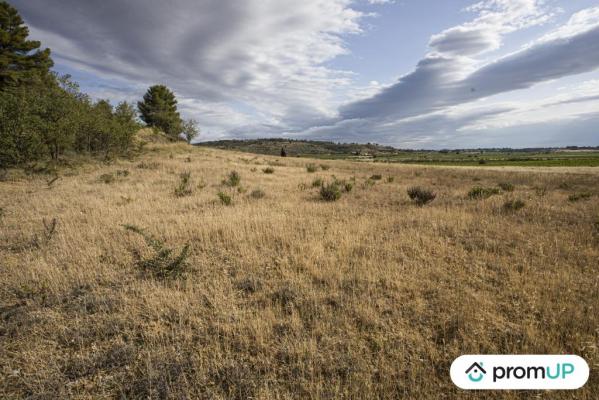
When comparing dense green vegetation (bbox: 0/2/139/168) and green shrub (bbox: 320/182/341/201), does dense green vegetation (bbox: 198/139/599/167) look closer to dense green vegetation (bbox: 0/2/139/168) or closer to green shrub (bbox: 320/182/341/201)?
green shrub (bbox: 320/182/341/201)

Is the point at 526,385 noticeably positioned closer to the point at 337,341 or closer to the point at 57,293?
the point at 337,341

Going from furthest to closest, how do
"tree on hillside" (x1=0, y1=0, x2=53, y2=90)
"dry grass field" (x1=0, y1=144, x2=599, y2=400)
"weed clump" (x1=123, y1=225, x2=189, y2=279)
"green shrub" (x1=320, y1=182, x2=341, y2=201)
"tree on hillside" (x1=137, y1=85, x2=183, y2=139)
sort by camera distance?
"tree on hillside" (x1=137, y1=85, x2=183, y2=139) → "tree on hillside" (x1=0, y1=0, x2=53, y2=90) → "green shrub" (x1=320, y1=182, x2=341, y2=201) → "weed clump" (x1=123, y1=225, x2=189, y2=279) → "dry grass field" (x1=0, y1=144, x2=599, y2=400)

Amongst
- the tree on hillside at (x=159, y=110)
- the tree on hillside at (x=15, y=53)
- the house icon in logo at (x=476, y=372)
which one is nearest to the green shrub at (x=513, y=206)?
the house icon in logo at (x=476, y=372)

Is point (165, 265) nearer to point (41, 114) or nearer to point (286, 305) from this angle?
point (286, 305)

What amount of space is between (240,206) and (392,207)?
6231 mm

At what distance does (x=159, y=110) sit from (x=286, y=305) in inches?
2398

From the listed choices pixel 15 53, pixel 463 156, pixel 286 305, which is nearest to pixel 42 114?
pixel 15 53

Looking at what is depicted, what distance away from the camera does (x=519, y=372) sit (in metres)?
2.94

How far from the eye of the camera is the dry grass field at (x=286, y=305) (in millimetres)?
2818

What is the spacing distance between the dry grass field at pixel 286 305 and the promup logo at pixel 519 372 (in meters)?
0.10

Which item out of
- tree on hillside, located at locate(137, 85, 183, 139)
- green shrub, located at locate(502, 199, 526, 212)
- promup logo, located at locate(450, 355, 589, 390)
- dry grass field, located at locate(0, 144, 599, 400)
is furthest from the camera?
tree on hillside, located at locate(137, 85, 183, 139)

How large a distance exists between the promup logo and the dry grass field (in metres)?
0.10

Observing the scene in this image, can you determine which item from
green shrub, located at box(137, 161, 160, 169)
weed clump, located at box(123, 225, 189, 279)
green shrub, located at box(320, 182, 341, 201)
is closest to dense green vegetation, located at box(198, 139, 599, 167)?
green shrub, located at box(320, 182, 341, 201)

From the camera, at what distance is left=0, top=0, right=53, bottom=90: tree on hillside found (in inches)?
1086
